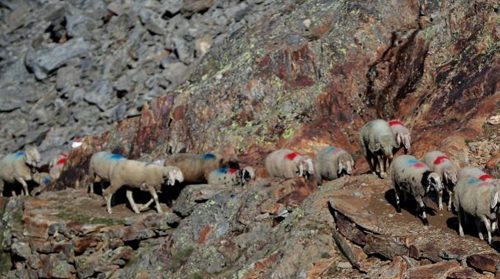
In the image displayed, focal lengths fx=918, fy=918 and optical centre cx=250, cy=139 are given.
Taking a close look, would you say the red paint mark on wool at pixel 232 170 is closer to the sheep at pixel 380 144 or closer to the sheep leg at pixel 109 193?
the sheep leg at pixel 109 193

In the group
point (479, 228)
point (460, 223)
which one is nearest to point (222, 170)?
point (460, 223)

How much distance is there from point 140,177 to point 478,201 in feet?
30.2

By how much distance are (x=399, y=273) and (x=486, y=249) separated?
142cm

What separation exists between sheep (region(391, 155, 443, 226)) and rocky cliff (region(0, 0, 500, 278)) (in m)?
0.38

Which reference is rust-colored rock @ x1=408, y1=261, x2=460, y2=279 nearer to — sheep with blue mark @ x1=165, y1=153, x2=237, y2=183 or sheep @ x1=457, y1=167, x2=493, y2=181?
sheep @ x1=457, y1=167, x2=493, y2=181

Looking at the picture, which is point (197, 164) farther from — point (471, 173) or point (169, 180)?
point (471, 173)

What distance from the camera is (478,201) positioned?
49.0 feet

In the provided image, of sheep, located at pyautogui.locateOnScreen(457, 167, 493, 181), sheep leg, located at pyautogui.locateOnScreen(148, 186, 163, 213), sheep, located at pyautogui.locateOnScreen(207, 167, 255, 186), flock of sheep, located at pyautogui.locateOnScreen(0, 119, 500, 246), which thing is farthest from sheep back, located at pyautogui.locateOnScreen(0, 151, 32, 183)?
sheep, located at pyautogui.locateOnScreen(457, 167, 493, 181)

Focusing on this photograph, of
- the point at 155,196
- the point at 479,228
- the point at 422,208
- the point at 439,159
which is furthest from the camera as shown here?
the point at 155,196

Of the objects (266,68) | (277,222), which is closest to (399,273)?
(277,222)

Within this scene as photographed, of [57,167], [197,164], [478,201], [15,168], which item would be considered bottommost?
[57,167]

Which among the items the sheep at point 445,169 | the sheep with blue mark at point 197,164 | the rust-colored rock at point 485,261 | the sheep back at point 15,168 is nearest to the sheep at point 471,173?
the sheep at point 445,169

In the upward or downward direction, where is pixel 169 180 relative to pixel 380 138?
downward

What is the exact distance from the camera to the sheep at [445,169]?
55.3ft
